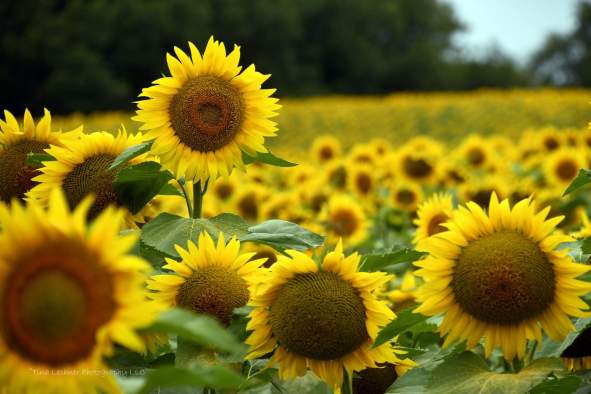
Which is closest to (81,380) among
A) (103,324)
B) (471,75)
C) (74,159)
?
(103,324)

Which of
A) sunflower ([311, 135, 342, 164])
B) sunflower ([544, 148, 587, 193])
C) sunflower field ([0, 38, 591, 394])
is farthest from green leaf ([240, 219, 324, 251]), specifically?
sunflower ([311, 135, 342, 164])

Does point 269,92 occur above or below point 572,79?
below

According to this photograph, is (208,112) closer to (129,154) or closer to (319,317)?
(129,154)

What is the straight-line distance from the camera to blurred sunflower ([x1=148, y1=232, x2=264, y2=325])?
1865mm

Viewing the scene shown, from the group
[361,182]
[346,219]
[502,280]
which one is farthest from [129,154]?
[361,182]

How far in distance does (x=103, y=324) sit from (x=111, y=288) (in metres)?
0.05

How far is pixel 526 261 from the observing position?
5.72 ft

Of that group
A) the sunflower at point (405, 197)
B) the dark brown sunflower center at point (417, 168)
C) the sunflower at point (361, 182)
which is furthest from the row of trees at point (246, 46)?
the sunflower at point (405, 197)

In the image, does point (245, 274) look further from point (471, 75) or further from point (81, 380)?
point (471, 75)

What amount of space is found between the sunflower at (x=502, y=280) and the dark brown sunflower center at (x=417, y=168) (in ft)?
13.0

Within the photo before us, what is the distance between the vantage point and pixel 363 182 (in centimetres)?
597

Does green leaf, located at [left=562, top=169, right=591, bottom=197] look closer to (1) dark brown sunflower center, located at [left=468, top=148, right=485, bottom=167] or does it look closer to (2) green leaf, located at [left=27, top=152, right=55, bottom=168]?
(2) green leaf, located at [left=27, top=152, right=55, bottom=168]

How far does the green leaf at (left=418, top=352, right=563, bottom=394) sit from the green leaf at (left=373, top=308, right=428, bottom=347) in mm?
99

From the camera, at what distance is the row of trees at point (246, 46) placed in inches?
1560
